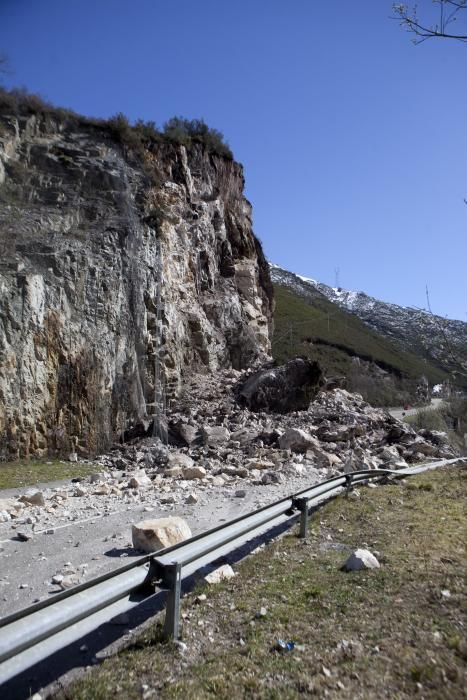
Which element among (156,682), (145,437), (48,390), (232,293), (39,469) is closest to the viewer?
(156,682)

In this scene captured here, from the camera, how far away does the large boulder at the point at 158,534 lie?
517cm

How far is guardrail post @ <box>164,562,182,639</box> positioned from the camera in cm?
317

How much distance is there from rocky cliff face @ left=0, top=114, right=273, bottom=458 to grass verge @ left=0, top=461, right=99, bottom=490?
899 millimetres

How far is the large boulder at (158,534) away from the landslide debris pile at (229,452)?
2583mm

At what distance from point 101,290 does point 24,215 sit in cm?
435

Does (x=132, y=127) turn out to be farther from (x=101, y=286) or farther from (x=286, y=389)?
(x=286, y=389)

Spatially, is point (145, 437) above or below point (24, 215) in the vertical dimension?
below

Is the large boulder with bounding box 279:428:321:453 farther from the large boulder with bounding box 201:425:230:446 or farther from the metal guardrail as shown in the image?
the metal guardrail

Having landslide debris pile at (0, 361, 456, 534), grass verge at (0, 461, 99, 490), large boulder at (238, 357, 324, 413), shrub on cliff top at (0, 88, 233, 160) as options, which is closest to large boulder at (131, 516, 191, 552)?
landslide debris pile at (0, 361, 456, 534)

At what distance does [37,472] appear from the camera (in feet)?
45.1

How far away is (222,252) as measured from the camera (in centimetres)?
2947

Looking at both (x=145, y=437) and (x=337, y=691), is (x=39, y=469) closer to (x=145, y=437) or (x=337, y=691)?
(x=145, y=437)

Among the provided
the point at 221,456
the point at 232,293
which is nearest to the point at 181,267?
the point at 232,293

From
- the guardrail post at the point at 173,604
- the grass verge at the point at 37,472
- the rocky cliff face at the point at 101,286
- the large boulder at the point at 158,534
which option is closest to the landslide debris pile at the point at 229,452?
the grass verge at the point at 37,472
